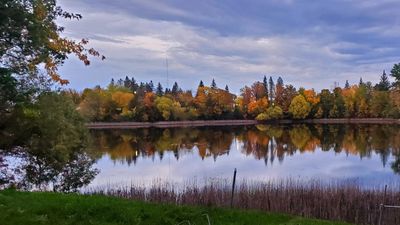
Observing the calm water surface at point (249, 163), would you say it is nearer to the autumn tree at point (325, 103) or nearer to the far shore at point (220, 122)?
the far shore at point (220, 122)

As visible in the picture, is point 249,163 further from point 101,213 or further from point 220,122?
point 220,122

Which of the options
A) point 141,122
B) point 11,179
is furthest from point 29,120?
point 141,122

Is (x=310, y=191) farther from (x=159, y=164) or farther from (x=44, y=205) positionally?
(x=159, y=164)

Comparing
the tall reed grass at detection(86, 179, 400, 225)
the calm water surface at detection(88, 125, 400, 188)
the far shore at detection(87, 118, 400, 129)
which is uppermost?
the far shore at detection(87, 118, 400, 129)

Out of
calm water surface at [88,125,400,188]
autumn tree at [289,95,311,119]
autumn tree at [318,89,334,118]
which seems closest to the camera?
calm water surface at [88,125,400,188]

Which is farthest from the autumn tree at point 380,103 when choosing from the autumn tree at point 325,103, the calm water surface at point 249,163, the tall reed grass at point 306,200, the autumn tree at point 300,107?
the tall reed grass at point 306,200

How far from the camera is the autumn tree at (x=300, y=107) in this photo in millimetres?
111625

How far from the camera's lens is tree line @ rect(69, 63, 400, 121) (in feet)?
323

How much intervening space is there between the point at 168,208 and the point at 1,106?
10703 millimetres

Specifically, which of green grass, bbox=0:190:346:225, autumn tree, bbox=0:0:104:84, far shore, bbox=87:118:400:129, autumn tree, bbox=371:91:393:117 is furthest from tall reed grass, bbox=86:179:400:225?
autumn tree, bbox=371:91:393:117

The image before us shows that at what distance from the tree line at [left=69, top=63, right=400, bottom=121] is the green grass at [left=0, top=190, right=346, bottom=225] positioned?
83.2 metres

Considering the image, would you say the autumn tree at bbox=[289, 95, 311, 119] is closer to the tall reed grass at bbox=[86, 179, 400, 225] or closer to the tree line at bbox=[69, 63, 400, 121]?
the tree line at bbox=[69, 63, 400, 121]

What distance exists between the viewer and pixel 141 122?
101 metres

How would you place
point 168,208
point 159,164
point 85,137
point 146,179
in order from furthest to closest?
point 159,164 < point 146,179 < point 85,137 < point 168,208
